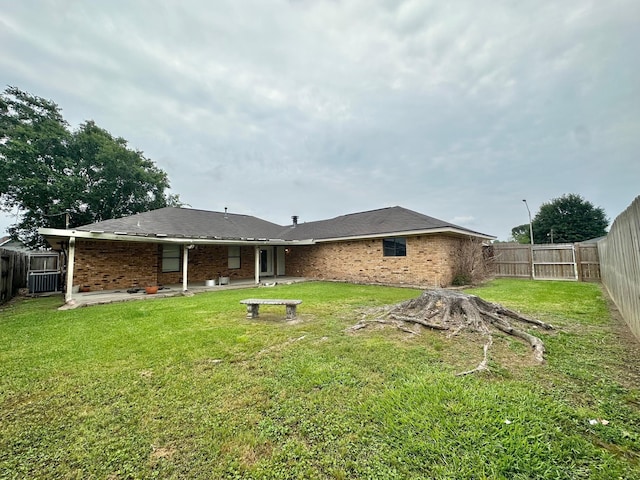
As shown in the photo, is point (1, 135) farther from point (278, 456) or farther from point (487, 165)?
point (487, 165)

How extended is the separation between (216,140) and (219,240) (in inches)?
294

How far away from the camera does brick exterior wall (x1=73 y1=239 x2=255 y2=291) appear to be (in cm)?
1091

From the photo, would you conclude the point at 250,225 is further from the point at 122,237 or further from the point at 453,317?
the point at 453,317

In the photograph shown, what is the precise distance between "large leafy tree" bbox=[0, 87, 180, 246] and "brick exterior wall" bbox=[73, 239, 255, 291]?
9.55m

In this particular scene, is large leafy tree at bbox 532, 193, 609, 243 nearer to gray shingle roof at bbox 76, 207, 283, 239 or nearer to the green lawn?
gray shingle roof at bbox 76, 207, 283, 239

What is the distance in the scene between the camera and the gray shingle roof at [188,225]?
10.7m

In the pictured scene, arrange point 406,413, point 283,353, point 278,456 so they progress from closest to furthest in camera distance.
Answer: point 278,456
point 406,413
point 283,353

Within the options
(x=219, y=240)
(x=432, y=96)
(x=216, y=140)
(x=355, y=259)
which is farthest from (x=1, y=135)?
(x=432, y=96)

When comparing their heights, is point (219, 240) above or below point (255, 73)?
below

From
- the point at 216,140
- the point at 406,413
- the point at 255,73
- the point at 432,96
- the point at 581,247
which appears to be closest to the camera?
the point at 406,413

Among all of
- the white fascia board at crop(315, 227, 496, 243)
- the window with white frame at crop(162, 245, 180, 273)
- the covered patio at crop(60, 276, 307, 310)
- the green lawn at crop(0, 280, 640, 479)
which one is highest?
the white fascia board at crop(315, 227, 496, 243)

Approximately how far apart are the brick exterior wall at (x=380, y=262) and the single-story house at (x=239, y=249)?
0.04 meters

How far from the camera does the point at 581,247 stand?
12.5m

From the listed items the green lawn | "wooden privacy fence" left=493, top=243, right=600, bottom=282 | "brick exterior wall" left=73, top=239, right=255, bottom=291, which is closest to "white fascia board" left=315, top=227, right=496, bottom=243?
"wooden privacy fence" left=493, top=243, right=600, bottom=282
